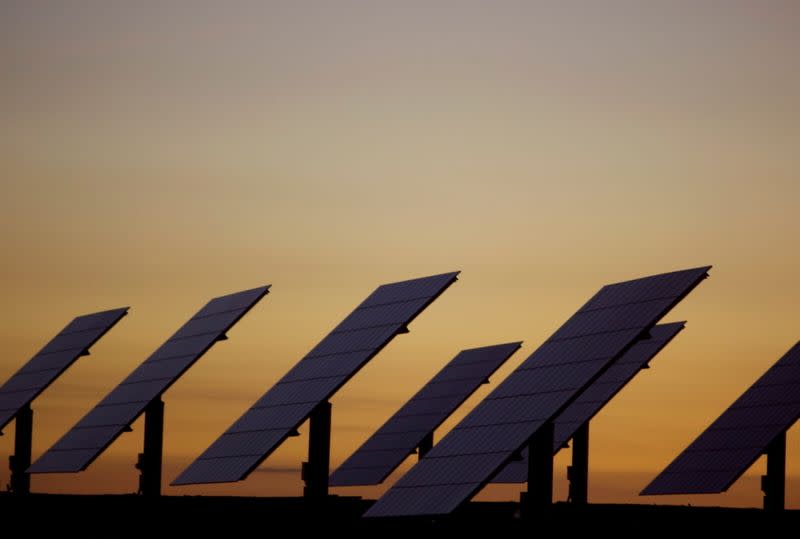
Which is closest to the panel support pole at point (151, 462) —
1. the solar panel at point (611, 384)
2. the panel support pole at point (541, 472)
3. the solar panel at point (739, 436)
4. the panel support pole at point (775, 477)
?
the solar panel at point (611, 384)

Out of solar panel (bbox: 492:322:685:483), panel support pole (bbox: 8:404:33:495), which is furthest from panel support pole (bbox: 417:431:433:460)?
panel support pole (bbox: 8:404:33:495)

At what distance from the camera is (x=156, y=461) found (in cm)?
5119

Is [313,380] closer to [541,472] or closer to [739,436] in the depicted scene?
[739,436]

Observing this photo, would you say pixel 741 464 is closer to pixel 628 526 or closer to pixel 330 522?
pixel 628 526

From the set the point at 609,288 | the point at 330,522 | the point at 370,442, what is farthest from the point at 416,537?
the point at 370,442

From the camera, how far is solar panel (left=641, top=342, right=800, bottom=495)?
46938 mm

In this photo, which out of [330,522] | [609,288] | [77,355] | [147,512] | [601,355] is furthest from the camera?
[77,355]

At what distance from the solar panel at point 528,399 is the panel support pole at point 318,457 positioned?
5.76m

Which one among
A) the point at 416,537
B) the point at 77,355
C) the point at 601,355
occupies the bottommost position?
the point at 416,537

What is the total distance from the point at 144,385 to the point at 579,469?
1175cm

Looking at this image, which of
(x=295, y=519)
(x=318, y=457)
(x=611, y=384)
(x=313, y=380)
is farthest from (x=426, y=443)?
(x=318, y=457)

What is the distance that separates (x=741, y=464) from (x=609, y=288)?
6289mm

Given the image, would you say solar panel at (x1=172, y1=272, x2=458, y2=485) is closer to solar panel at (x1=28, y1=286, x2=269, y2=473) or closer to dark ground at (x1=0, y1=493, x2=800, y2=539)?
dark ground at (x1=0, y1=493, x2=800, y2=539)

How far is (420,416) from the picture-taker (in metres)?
57.8
